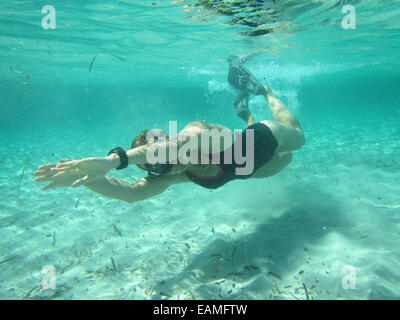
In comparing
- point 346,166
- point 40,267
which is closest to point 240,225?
point 40,267

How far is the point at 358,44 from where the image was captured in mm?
20500

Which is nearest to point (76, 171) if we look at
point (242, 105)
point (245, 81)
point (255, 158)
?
point (255, 158)

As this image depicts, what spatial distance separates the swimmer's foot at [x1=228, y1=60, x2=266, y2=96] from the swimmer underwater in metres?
1.84

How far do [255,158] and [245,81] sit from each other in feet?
18.0

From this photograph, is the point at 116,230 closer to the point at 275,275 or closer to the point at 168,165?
the point at 168,165

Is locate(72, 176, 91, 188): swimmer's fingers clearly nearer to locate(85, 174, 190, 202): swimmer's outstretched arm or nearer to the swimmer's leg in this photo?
locate(85, 174, 190, 202): swimmer's outstretched arm

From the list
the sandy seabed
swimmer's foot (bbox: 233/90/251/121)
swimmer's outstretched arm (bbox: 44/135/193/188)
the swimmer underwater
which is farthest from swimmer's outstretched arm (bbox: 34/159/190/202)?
swimmer's foot (bbox: 233/90/251/121)

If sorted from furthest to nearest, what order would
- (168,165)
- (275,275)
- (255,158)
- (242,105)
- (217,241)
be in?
(242,105) → (217,241) → (255,158) → (275,275) → (168,165)

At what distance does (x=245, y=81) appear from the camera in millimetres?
8938

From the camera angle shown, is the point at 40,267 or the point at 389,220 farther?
the point at 389,220

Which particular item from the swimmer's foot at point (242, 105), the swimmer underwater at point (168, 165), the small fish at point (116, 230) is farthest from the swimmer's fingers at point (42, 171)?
the swimmer's foot at point (242, 105)

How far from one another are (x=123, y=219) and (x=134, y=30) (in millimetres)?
13840

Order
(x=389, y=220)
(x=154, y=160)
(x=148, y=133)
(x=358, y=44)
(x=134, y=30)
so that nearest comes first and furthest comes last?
(x=154, y=160)
(x=148, y=133)
(x=389, y=220)
(x=134, y=30)
(x=358, y=44)
